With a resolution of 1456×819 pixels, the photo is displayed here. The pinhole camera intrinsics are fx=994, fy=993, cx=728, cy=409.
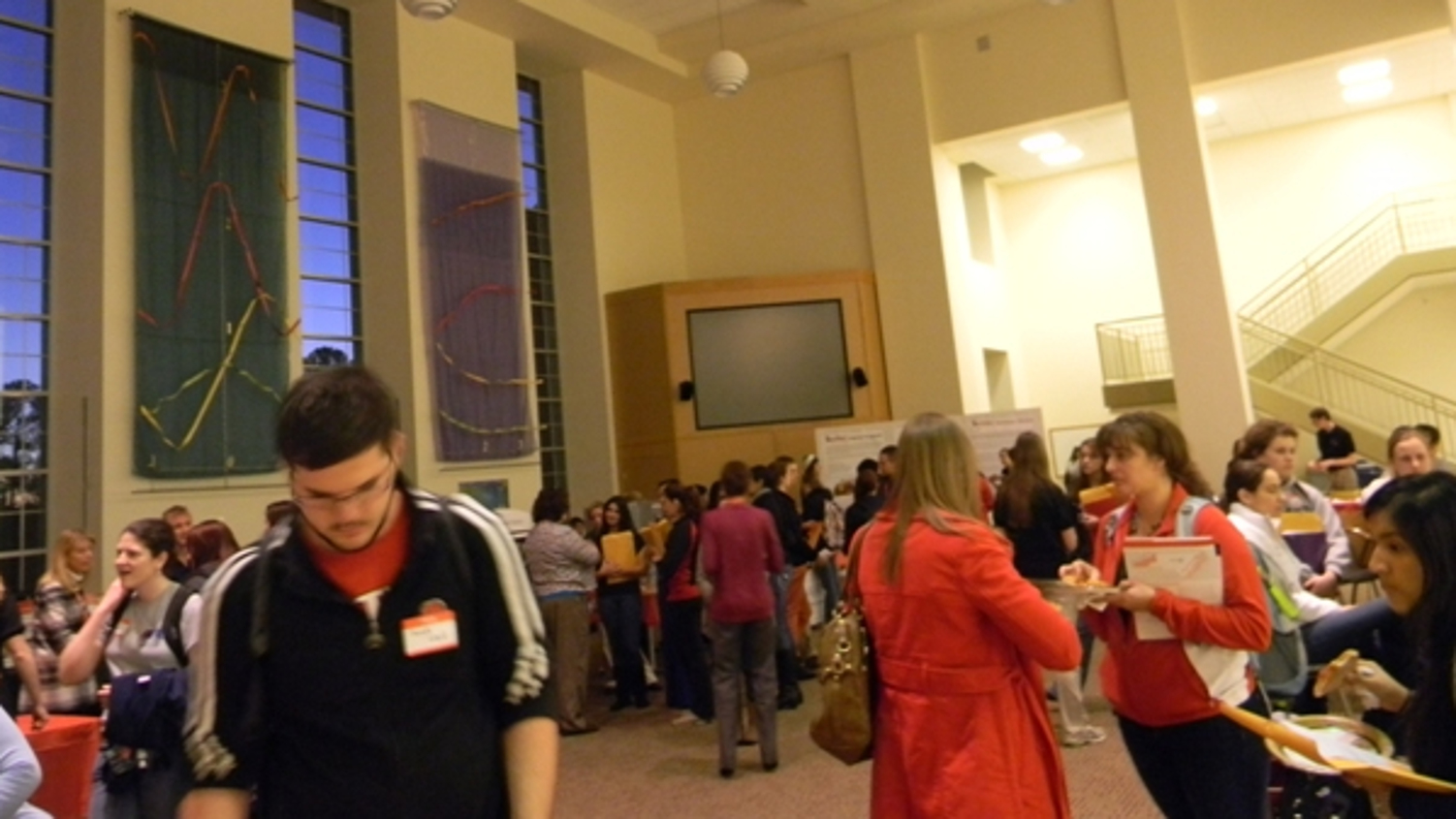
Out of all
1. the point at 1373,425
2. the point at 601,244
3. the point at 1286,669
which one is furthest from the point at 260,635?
the point at 1373,425

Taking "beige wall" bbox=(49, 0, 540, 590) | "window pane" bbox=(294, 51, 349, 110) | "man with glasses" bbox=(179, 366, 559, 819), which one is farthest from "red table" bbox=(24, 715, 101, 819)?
"window pane" bbox=(294, 51, 349, 110)

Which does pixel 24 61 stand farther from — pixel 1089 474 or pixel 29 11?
pixel 1089 474

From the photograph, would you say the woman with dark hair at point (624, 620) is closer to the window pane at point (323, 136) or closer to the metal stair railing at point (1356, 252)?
the window pane at point (323, 136)

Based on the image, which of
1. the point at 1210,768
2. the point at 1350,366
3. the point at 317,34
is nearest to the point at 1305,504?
the point at 1210,768

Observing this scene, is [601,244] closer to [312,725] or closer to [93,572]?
[93,572]

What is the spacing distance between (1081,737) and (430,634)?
179 inches

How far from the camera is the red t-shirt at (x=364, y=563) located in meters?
1.46

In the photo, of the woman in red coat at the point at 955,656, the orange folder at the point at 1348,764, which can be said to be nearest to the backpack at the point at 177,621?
the woman in red coat at the point at 955,656

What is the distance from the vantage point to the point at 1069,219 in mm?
15000

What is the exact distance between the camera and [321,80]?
382 inches

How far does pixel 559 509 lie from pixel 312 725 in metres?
5.15

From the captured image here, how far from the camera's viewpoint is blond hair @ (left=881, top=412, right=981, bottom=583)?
92.8 inches

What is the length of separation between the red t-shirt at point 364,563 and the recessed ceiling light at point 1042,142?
1221 cm

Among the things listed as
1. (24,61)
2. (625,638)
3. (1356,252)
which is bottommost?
(625,638)
